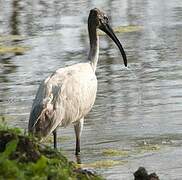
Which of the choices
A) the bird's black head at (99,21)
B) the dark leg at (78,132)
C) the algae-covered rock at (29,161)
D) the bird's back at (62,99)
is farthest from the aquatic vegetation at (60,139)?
the algae-covered rock at (29,161)

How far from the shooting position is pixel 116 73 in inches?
619

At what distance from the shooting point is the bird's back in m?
10.3

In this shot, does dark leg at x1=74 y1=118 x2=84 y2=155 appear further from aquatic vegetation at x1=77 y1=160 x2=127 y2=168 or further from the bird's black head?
the bird's black head

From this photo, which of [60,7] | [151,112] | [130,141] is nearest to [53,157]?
[130,141]

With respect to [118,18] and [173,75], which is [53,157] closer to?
[173,75]

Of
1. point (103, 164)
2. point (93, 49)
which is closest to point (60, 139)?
point (93, 49)

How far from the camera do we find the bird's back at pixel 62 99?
33.8 feet

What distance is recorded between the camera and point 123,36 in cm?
1933

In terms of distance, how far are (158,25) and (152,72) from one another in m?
4.94

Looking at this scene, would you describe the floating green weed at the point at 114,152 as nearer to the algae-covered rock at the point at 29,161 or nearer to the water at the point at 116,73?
the water at the point at 116,73

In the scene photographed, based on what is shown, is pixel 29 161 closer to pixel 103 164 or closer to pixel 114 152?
pixel 103 164

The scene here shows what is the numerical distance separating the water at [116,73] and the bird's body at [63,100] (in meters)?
0.46

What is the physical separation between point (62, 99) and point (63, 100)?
0.07 ft

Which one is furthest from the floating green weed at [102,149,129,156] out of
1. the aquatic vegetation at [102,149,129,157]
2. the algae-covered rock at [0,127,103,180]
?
the algae-covered rock at [0,127,103,180]
